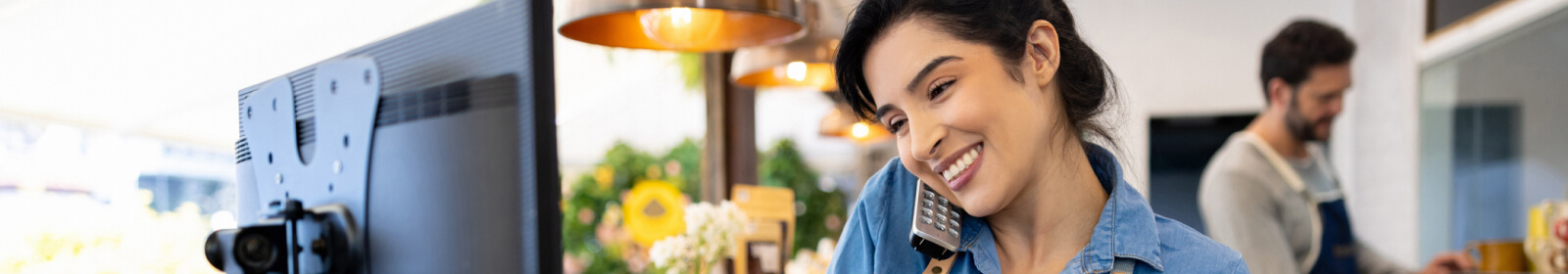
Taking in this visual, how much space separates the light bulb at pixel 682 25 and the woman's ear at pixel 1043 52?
56 cm

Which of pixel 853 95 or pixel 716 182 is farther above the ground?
pixel 853 95

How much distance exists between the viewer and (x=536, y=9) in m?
0.54

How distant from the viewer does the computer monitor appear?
549 millimetres

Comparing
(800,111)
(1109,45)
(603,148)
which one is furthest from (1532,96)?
(603,148)

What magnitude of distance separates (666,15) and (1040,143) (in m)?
0.62

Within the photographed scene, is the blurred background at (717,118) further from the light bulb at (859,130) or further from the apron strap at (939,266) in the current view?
the apron strap at (939,266)

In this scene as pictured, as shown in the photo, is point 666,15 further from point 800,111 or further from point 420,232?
point 800,111

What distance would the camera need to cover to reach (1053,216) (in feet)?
3.69

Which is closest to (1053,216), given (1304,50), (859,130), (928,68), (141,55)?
(928,68)

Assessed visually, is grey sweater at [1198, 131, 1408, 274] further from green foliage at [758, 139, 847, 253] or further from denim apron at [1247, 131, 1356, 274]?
green foliage at [758, 139, 847, 253]

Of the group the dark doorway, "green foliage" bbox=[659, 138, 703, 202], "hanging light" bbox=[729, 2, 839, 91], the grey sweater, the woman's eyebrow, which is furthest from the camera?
the dark doorway

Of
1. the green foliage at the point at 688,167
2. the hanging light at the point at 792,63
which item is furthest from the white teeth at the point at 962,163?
the green foliage at the point at 688,167

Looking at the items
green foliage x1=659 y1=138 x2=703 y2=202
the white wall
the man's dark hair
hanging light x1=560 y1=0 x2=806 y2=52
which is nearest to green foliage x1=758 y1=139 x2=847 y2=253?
green foliage x1=659 y1=138 x2=703 y2=202

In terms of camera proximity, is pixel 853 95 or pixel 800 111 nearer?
pixel 853 95
